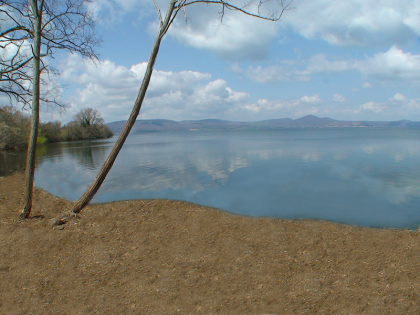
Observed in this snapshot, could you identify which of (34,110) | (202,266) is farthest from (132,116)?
(202,266)

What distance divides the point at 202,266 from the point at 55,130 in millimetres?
63104

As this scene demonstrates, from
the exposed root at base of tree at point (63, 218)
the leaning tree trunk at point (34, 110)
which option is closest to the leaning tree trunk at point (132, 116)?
the exposed root at base of tree at point (63, 218)

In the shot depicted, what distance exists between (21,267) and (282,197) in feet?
25.5

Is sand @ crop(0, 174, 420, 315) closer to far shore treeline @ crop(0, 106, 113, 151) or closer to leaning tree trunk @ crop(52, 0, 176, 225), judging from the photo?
leaning tree trunk @ crop(52, 0, 176, 225)

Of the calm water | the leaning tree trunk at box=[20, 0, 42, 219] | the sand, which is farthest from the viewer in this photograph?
the calm water

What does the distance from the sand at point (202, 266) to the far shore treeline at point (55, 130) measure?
27.2 m

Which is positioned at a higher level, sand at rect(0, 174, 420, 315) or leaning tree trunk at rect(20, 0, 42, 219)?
leaning tree trunk at rect(20, 0, 42, 219)

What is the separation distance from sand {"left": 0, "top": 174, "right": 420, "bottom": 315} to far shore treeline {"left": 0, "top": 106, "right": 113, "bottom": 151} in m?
27.2

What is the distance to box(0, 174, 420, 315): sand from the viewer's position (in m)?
3.79

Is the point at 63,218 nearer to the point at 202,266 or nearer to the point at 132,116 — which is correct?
the point at 132,116

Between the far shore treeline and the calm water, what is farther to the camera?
the far shore treeline

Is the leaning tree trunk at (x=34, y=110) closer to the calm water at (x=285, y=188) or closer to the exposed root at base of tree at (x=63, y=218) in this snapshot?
the exposed root at base of tree at (x=63, y=218)

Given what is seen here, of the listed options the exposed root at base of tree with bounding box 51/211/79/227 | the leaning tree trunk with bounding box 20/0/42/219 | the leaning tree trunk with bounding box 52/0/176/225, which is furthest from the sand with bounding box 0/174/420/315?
the leaning tree trunk with bounding box 20/0/42/219

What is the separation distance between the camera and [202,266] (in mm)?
4723
